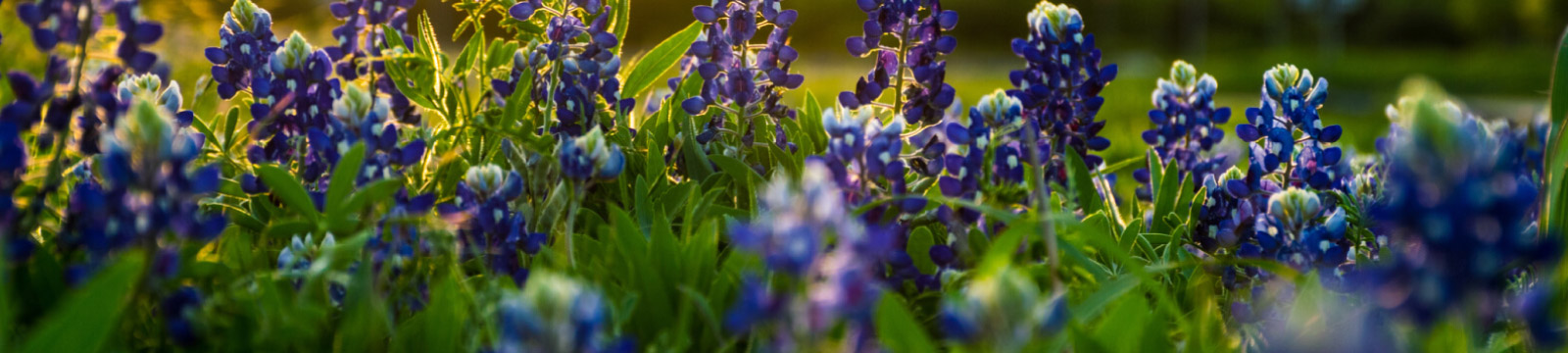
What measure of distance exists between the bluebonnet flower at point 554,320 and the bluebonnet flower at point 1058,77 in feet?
4.28

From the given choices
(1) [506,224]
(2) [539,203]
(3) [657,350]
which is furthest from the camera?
(2) [539,203]

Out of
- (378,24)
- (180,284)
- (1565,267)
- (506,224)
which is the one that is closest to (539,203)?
Answer: (506,224)

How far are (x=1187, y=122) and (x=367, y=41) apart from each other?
153 centimetres

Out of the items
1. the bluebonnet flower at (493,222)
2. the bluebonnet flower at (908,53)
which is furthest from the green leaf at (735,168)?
the bluebonnet flower at (493,222)

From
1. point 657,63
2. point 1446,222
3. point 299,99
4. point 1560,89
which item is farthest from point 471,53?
point 1560,89

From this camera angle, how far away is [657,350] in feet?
3.75

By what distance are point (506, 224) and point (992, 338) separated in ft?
2.68

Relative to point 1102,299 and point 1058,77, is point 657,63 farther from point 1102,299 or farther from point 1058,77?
point 1102,299

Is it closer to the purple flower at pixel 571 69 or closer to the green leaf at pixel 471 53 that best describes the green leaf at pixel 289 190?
the purple flower at pixel 571 69

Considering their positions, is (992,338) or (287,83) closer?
(992,338)

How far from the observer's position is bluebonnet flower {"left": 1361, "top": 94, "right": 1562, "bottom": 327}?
735 millimetres

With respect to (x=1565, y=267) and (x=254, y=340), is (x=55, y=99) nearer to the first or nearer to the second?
(x=254, y=340)

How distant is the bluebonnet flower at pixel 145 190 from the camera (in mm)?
858

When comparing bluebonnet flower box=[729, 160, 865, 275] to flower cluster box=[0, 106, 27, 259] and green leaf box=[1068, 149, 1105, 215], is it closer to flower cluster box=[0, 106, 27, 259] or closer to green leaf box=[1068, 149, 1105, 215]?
flower cluster box=[0, 106, 27, 259]
